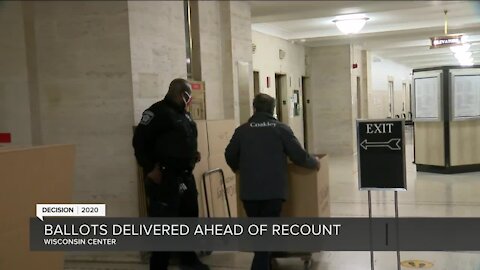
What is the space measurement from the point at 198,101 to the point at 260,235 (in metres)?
1.96

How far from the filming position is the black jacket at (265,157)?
332 cm

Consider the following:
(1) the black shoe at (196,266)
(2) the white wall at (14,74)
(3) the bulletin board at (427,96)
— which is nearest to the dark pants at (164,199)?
(1) the black shoe at (196,266)

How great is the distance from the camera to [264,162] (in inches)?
132

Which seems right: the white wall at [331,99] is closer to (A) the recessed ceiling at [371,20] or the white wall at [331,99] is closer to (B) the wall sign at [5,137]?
(A) the recessed ceiling at [371,20]

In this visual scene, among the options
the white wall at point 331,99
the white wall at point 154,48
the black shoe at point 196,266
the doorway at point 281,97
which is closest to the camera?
the black shoe at point 196,266

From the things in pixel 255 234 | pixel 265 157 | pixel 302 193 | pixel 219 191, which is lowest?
pixel 255 234

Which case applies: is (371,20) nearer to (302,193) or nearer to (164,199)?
(302,193)

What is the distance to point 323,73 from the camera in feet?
39.9

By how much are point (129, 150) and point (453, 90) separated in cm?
593

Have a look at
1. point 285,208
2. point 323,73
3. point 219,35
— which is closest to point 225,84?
point 219,35

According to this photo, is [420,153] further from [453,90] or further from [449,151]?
[453,90]

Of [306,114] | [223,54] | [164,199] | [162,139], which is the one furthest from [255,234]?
[306,114]

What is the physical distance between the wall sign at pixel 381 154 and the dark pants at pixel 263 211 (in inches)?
23.9

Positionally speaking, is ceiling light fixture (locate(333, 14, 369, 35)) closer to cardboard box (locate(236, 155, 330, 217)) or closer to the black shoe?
cardboard box (locate(236, 155, 330, 217))
